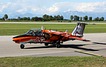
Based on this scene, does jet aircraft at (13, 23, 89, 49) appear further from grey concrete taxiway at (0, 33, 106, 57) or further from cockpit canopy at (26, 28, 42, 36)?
grey concrete taxiway at (0, 33, 106, 57)

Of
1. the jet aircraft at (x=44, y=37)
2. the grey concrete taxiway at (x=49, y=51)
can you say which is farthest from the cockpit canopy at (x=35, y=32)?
the grey concrete taxiway at (x=49, y=51)

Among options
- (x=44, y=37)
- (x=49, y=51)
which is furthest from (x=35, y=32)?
(x=49, y=51)

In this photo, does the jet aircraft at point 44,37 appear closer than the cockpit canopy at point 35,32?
Yes

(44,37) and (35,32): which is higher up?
(35,32)

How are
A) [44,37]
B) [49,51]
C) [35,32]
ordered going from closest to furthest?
[49,51] < [35,32] < [44,37]

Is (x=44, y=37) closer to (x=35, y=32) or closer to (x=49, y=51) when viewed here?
(x=35, y=32)

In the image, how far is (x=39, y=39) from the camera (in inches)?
896

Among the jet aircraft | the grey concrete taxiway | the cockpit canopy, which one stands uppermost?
the cockpit canopy

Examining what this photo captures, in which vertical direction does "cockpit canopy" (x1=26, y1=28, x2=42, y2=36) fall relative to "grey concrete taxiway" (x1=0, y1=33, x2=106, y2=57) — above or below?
above

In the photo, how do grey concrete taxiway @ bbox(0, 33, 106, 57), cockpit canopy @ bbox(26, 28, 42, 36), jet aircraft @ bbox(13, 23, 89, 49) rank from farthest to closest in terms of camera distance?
cockpit canopy @ bbox(26, 28, 42, 36)
jet aircraft @ bbox(13, 23, 89, 49)
grey concrete taxiway @ bbox(0, 33, 106, 57)

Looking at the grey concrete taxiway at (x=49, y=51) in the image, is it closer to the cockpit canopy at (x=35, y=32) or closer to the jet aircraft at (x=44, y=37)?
the jet aircraft at (x=44, y=37)

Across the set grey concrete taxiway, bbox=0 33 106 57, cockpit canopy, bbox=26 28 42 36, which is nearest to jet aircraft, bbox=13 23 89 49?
cockpit canopy, bbox=26 28 42 36

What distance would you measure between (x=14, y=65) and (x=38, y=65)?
99cm

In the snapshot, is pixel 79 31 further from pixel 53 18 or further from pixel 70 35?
pixel 53 18
